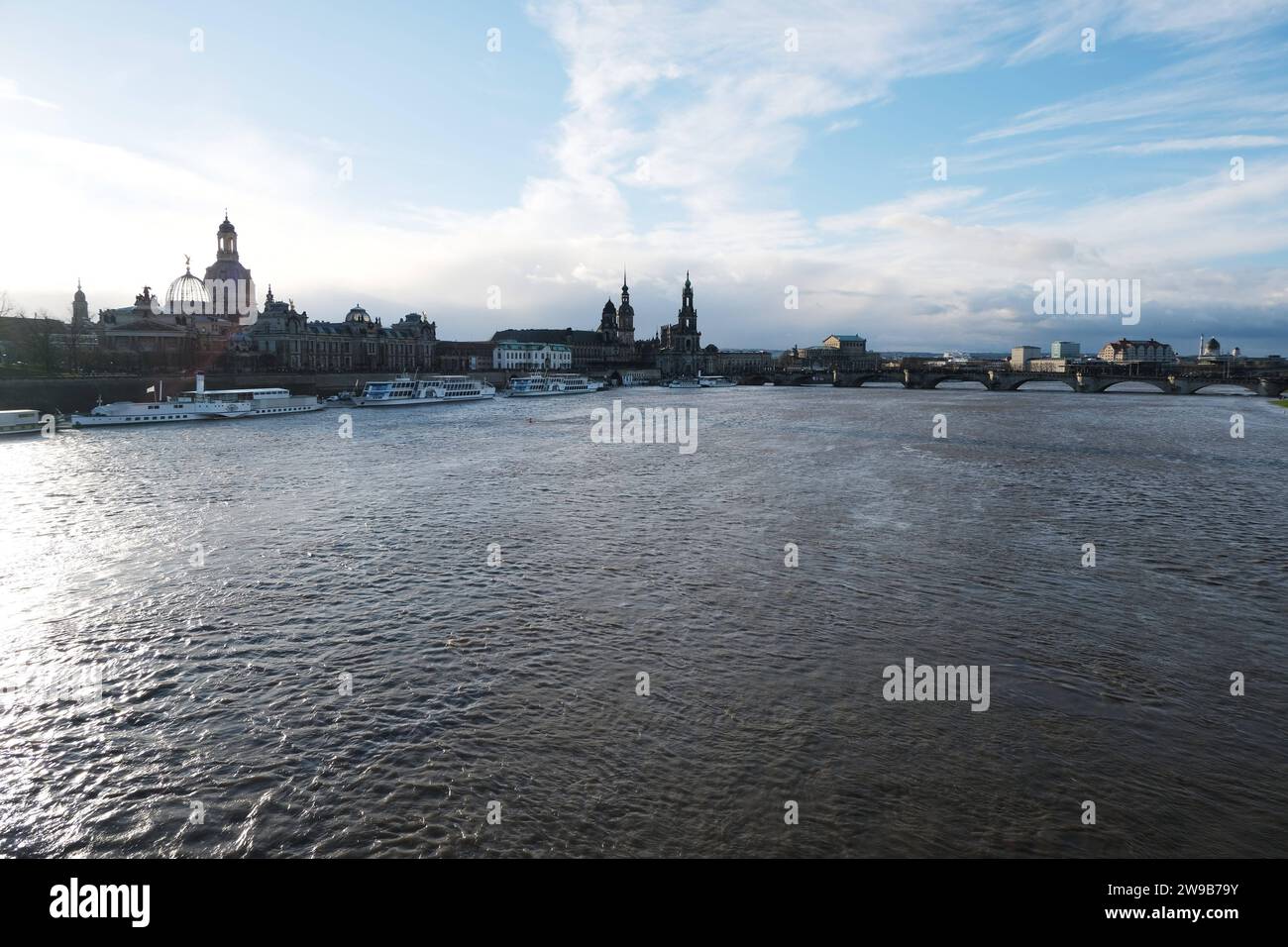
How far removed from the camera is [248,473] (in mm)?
33500

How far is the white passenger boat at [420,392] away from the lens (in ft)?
290

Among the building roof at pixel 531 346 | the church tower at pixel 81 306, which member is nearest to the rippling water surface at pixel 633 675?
the church tower at pixel 81 306

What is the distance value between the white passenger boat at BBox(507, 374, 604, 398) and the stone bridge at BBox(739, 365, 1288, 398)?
225 ft

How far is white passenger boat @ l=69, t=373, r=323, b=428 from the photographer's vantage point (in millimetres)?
58688

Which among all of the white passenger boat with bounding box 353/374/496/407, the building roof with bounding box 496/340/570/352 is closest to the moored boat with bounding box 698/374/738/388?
the building roof with bounding box 496/340/570/352

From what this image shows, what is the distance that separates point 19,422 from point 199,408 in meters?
14.2

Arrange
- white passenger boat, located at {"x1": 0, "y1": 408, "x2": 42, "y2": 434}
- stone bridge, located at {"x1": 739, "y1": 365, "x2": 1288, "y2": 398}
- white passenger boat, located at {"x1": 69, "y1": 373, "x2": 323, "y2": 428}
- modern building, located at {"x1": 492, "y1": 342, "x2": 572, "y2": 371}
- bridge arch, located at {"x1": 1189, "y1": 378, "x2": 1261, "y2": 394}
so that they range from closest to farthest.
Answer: white passenger boat, located at {"x1": 0, "y1": 408, "x2": 42, "y2": 434}
white passenger boat, located at {"x1": 69, "y1": 373, "x2": 323, "y2": 428}
bridge arch, located at {"x1": 1189, "y1": 378, "x2": 1261, "y2": 394}
stone bridge, located at {"x1": 739, "y1": 365, "x2": 1288, "y2": 398}
modern building, located at {"x1": 492, "y1": 342, "x2": 572, "y2": 371}

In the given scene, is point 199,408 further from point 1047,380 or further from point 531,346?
point 1047,380

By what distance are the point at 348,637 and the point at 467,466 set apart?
24.4 meters

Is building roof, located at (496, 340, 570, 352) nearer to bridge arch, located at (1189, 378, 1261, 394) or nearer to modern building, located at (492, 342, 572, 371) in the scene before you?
modern building, located at (492, 342, 572, 371)

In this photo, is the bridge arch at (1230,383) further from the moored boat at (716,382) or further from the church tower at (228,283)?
the church tower at (228,283)

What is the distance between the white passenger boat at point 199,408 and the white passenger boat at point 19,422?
3627 millimetres
